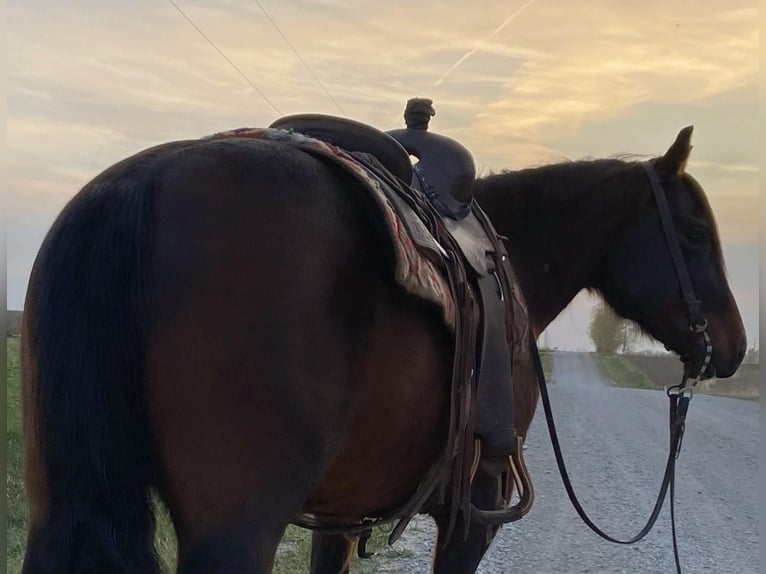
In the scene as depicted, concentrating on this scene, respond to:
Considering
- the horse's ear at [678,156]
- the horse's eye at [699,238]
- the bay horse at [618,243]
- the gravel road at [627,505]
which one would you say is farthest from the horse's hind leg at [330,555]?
the horse's ear at [678,156]

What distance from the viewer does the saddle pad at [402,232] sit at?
207cm

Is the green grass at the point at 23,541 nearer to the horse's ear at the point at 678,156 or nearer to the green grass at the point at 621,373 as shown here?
the horse's ear at the point at 678,156

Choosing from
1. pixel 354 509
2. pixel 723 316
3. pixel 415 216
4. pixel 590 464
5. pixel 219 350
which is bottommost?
pixel 590 464

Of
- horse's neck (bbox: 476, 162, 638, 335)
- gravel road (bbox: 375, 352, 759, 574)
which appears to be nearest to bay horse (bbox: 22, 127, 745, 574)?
horse's neck (bbox: 476, 162, 638, 335)

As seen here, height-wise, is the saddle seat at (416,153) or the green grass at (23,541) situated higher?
the saddle seat at (416,153)

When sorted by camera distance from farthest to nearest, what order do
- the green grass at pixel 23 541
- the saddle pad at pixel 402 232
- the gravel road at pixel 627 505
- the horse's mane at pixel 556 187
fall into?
the gravel road at pixel 627 505 < the green grass at pixel 23 541 < the horse's mane at pixel 556 187 < the saddle pad at pixel 402 232

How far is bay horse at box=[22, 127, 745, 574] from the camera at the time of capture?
5.73 ft

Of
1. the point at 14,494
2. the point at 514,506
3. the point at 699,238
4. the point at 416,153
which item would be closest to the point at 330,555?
the point at 514,506

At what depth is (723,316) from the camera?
3.54 m

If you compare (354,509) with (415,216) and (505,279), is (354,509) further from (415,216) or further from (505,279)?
(505,279)

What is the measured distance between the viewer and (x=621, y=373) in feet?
96.6

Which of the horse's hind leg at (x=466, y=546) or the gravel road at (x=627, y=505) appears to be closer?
the horse's hind leg at (x=466, y=546)

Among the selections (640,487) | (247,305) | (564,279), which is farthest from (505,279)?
(640,487)

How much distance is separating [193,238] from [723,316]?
8.31 ft
